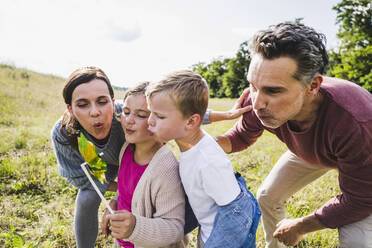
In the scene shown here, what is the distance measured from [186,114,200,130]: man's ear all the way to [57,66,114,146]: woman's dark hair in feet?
3.11

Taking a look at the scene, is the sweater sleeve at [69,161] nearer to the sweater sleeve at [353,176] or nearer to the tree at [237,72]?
the sweater sleeve at [353,176]

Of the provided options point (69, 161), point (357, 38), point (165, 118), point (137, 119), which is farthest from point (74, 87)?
point (357, 38)

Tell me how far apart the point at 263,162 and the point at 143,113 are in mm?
3645

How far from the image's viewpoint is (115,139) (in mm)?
2461

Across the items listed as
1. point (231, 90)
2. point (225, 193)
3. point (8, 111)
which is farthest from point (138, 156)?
point (231, 90)

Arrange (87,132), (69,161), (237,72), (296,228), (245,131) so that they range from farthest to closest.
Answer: (237,72) → (245,131) → (69,161) → (87,132) → (296,228)

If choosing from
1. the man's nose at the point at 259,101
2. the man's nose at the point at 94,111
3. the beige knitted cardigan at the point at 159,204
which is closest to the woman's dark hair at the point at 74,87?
the man's nose at the point at 94,111

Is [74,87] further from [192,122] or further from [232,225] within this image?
[232,225]

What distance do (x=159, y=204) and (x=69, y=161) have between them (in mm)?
1252

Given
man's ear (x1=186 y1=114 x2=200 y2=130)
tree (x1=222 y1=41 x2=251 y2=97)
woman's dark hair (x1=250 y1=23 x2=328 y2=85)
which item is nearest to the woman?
man's ear (x1=186 y1=114 x2=200 y2=130)

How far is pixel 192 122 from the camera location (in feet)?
5.84

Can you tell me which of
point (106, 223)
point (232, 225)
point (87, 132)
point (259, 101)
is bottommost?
point (106, 223)

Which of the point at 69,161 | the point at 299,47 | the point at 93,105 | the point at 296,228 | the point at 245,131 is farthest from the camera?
the point at 245,131

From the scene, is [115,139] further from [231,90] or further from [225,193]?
[231,90]
